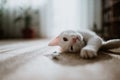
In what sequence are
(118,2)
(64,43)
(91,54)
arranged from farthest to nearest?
(118,2) < (64,43) < (91,54)

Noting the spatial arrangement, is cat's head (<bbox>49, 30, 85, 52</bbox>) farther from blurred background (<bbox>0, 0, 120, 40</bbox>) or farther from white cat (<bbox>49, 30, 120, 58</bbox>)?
blurred background (<bbox>0, 0, 120, 40</bbox>)

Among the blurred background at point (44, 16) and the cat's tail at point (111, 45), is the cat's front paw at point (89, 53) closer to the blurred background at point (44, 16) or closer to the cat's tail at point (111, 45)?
the cat's tail at point (111, 45)

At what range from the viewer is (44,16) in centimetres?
374

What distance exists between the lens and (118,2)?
2.65 meters

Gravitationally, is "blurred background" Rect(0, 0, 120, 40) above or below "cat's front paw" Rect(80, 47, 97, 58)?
above

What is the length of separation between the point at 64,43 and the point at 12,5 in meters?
2.80

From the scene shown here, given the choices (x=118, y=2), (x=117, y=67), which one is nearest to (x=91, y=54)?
(x=117, y=67)

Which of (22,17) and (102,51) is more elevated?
(22,17)

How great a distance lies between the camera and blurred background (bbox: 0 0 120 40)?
3.65m

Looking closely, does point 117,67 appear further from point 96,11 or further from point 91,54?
point 96,11

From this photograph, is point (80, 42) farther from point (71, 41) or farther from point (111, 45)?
point (111, 45)

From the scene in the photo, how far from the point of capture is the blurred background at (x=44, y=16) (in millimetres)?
3654

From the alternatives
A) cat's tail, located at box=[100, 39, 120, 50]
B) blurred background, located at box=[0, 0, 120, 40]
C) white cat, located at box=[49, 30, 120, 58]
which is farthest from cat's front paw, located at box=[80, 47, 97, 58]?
blurred background, located at box=[0, 0, 120, 40]

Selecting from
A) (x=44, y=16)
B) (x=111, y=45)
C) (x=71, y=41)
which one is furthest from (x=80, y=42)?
(x=44, y=16)
